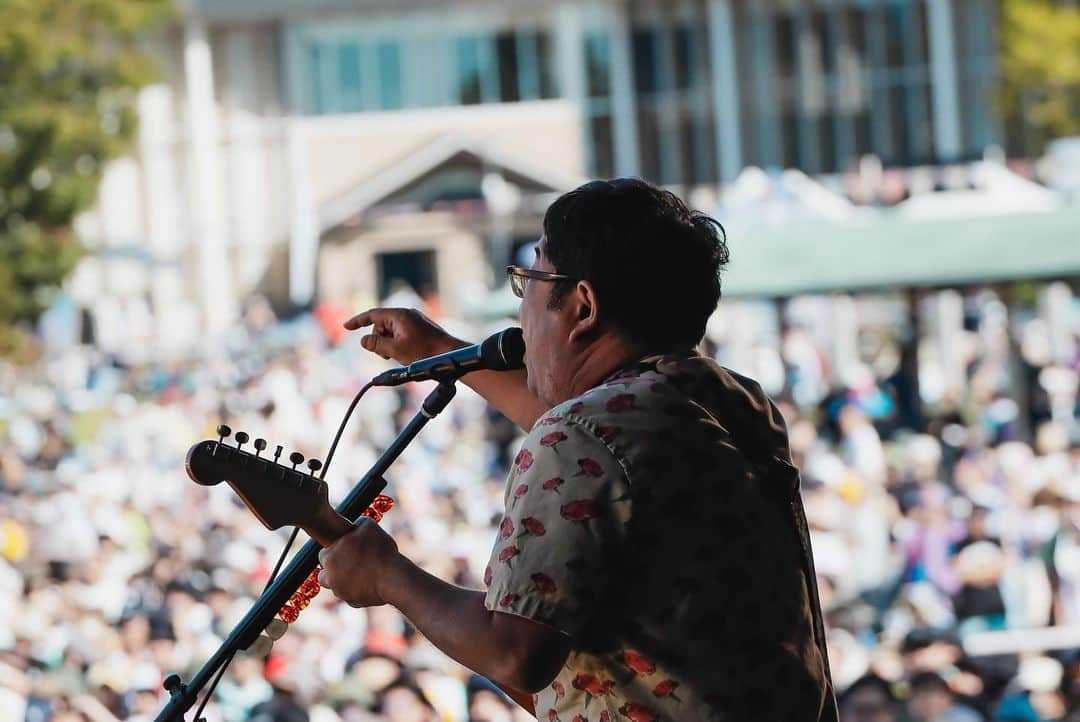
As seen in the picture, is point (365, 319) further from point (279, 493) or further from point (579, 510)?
point (579, 510)

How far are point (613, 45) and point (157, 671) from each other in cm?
2251

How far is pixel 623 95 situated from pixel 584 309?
27260mm

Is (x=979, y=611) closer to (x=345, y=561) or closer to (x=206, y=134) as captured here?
(x=345, y=561)

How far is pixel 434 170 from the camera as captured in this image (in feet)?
87.2

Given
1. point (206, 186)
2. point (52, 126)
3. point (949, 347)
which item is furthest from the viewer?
point (206, 186)

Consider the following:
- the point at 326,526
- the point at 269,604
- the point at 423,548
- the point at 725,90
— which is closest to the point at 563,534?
the point at 326,526

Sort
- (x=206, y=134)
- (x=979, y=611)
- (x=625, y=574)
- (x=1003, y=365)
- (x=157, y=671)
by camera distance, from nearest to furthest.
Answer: (x=625, y=574) → (x=157, y=671) → (x=979, y=611) → (x=1003, y=365) → (x=206, y=134)

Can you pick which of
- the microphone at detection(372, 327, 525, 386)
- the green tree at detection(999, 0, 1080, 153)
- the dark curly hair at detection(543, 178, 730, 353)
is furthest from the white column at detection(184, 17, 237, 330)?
the dark curly hair at detection(543, 178, 730, 353)

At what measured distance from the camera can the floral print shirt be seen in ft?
6.11

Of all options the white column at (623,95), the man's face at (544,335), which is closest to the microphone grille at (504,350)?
the man's face at (544,335)

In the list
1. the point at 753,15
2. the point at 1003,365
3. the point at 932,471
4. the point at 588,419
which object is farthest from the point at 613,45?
the point at 588,419

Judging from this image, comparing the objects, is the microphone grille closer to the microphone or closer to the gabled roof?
the microphone

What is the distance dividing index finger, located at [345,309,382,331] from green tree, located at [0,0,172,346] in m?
17.5

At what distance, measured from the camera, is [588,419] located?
6.28ft
